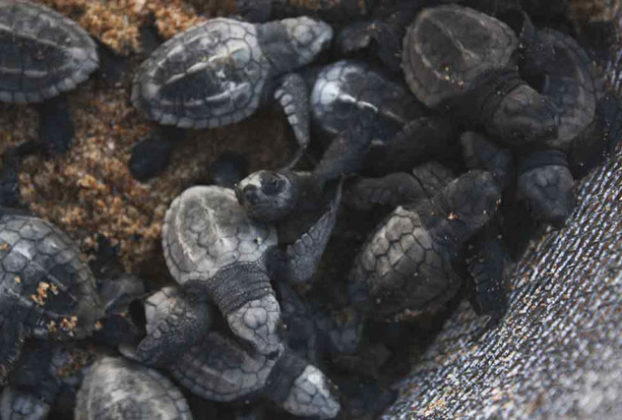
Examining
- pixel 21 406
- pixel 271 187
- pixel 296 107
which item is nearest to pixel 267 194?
pixel 271 187

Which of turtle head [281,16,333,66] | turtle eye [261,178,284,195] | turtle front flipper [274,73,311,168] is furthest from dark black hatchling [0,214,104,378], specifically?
turtle head [281,16,333,66]

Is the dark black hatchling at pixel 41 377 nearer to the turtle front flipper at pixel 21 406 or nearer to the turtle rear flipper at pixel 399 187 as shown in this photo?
the turtle front flipper at pixel 21 406

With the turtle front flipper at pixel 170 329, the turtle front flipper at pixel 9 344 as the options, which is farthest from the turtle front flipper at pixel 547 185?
the turtle front flipper at pixel 9 344

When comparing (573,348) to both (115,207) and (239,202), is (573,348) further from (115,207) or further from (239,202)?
(115,207)

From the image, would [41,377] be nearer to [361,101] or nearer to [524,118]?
[361,101]

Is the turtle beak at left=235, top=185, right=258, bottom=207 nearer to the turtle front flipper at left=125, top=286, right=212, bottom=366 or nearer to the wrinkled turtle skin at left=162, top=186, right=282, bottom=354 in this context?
the wrinkled turtle skin at left=162, top=186, right=282, bottom=354
